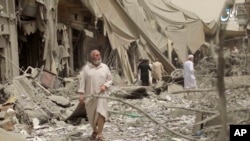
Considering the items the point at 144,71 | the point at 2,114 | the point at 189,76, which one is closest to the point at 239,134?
the point at 2,114

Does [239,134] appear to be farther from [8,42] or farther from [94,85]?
[8,42]

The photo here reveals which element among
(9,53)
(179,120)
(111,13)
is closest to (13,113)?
(179,120)

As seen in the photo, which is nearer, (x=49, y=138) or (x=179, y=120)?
(x=49, y=138)

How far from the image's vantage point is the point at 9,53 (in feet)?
40.5

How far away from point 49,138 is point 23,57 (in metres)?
8.68

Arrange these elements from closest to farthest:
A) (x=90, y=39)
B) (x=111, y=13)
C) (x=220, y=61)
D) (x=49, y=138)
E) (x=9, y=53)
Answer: (x=220, y=61), (x=49, y=138), (x=9, y=53), (x=111, y=13), (x=90, y=39)

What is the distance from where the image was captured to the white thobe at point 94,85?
7.30 metres

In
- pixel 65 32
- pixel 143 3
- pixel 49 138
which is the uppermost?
pixel 143 3

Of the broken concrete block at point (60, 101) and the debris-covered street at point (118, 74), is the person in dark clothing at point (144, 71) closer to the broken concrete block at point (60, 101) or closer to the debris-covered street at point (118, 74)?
the debris-covered street at point (118, 74)

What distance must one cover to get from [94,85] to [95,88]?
0.05 meters

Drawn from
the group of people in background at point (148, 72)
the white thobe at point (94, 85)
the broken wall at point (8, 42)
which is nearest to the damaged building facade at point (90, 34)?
the broken wall at point (8, 42)

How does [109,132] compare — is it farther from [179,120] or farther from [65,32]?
[65,32]

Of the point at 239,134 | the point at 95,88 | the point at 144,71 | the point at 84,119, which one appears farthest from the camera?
the point at 144,71

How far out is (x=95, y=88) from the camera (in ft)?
24.1
